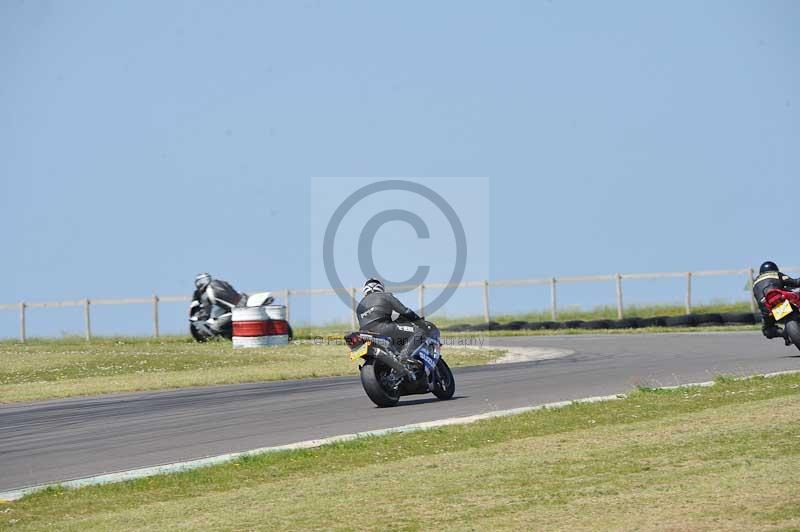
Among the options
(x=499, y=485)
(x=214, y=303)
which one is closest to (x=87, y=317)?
(x=214, y=303)

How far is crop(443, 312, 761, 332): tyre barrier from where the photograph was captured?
120 ft

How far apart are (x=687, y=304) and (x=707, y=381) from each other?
1101 inches

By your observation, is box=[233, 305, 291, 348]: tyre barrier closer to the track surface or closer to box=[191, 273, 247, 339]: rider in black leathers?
box=[191, 273, 247, 339]: rider in black leathers

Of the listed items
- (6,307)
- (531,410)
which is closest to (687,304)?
(6,307)

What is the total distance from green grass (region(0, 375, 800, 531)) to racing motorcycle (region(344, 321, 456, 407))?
3.53 metres

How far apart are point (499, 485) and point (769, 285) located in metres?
13.4

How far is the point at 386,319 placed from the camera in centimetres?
1662

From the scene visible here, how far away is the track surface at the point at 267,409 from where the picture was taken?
12.6 meters

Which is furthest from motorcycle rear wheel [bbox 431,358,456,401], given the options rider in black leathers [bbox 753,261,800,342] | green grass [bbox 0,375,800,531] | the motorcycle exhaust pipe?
rider in black leathers [bbox 753,261,800,342]

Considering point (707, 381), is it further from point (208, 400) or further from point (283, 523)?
point (283, 523)

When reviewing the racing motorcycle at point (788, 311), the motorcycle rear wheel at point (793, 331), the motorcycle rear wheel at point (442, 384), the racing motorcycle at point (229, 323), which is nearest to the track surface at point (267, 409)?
the motorcycle rear wheel at point (442, 384)

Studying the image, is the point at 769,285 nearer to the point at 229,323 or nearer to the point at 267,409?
the point at 267,409

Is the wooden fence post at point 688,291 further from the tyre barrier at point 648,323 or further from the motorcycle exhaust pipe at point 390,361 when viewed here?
the motorcycle exhaust pipe at point 390,361

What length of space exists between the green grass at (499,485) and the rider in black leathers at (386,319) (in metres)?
3.87
